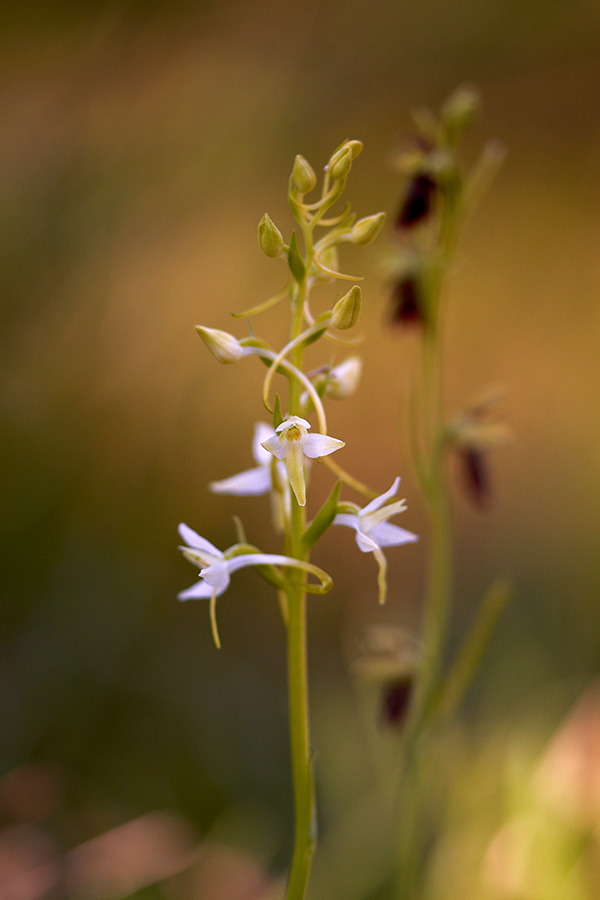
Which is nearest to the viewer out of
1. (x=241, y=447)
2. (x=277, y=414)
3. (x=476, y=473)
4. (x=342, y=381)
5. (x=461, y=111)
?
(x=277, y=414)

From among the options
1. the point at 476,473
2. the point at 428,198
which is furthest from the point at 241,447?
the point at 428,198

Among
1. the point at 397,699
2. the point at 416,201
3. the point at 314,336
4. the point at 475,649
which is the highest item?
the point at 416,201

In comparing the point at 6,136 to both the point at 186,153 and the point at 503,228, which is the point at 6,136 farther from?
the point at 503,228

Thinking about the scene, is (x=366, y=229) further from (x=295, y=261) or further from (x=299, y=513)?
(x=299, y=513)

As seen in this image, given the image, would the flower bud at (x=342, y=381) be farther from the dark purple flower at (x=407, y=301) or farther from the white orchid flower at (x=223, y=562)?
the dark purple flower at (x=407, y=301)

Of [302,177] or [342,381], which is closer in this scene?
[302,177]

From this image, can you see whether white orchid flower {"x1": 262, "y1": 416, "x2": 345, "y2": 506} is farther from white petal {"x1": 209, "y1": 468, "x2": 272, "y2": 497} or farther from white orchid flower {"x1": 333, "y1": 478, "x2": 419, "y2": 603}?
white petal {"x1": 209, "y1": 468, "x2": 272, "y2": 497}

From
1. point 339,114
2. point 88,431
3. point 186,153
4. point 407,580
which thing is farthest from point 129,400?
point 339,114
